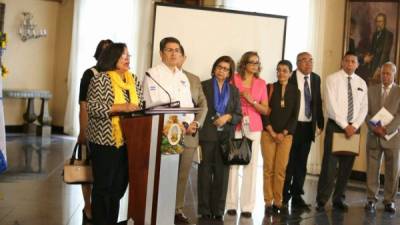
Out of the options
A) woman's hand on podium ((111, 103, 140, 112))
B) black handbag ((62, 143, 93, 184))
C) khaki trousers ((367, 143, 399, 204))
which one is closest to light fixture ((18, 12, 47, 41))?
khaki trousers ((367, 143, 399, 204))

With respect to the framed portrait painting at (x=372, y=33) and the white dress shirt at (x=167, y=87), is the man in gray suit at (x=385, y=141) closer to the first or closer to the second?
the framed portrait painting at (x=372, y=33)

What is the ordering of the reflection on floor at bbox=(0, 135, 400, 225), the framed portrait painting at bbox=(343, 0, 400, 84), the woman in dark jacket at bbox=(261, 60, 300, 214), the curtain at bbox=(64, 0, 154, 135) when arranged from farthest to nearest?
the curtain at bbox=(64, 0, 154, 135)
the framed portrait painting at bbox=(343, 0, 400, 84)
the woman in dark jacket at bbox=(261, 60, 300, 214)
the reflection on floor at bbox=(0, 135, 400, 225)

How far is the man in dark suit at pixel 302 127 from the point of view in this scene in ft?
19.2

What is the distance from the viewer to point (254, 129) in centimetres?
533

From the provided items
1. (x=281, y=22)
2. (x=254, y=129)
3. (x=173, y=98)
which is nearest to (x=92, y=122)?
(x=173, y=98)

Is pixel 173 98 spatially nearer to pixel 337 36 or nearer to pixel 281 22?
pixel 281 22

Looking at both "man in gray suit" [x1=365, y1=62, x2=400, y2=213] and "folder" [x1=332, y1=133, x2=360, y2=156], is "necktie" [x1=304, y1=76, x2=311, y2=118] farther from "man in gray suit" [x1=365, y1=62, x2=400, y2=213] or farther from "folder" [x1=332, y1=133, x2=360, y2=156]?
"man in gray suit" [x1=365, y1=62, x2=400, y2=213]

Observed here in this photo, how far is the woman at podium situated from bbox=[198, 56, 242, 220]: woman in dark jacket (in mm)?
1265

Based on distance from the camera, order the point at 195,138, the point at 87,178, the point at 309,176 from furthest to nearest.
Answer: the point at 309,176 → the point at 195,138 → the point at 87,178

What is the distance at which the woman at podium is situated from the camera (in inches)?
147

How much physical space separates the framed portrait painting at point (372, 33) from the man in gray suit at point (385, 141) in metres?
1.73

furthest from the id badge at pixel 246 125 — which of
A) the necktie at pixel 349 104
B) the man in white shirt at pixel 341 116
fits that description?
the necktie at pixel 349 104

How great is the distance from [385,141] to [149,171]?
10.9 ft

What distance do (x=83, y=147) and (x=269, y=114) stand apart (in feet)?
6.37
